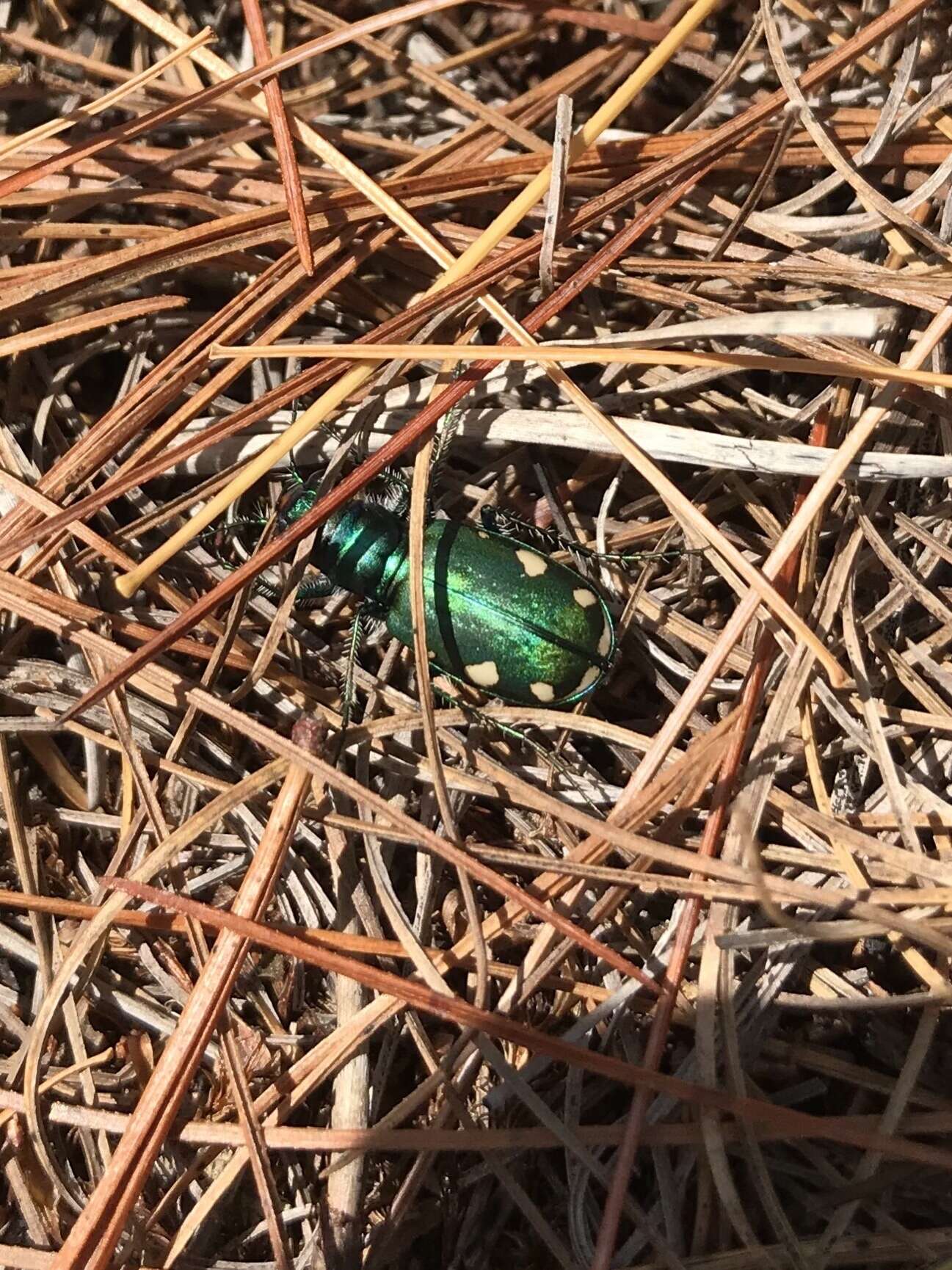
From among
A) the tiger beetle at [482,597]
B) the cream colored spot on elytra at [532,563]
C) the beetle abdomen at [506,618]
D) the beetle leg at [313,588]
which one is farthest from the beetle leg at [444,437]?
the beetle leg at [313,588]

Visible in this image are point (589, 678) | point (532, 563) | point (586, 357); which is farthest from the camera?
point (532, 563)

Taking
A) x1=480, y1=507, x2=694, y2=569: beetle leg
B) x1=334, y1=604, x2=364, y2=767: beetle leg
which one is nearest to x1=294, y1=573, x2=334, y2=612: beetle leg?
x1=334, y1=604, x2=364, y2=767: beetle leg

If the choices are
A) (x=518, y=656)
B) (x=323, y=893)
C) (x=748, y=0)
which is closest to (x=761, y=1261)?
(x=323, y=893)

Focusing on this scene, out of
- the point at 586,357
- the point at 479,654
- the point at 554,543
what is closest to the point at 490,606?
the point at 479,654

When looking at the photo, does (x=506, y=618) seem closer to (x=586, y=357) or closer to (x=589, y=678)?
(x=589, y=678)

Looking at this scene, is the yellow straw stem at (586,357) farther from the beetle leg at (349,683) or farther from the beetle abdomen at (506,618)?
the beetle leg at (349,683)

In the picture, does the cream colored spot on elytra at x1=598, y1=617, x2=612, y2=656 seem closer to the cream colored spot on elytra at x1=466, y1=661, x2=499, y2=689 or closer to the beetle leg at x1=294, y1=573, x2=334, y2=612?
the cream colored spot on elytra at x1=466, y1=661, x2=499, y2=689

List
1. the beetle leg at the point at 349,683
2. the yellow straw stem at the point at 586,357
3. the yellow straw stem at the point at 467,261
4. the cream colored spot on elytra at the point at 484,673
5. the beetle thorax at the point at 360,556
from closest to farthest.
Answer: the yellow straw stem at the point at 586,357 → the yellow straw stem at the point at 467,261 → the beetle leg at the point at 349,683 → the cream colored spot on elytra at the point at 484,673 → the beetle thorax at the point at 360,556

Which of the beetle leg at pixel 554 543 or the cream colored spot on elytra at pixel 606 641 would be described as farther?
the beetle leg at pixel 554 543
